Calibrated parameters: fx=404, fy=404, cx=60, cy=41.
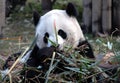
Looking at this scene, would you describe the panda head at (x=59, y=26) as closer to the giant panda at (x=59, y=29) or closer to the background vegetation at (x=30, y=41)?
the giant panda at (x=59, y=29)

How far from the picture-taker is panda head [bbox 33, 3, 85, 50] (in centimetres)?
383

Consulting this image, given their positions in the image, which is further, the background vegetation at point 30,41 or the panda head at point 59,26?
the panda head at point 59,26

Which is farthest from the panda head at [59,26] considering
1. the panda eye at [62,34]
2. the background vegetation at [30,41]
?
the background vegetation at [30,41]

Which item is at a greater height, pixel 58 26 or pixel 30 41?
pixel 58 26

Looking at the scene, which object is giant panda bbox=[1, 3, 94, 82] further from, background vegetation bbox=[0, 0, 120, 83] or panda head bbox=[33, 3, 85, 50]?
background vegetation bbox=[0, 0, 120, 83]

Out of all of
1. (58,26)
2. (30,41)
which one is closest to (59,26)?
(58,26)

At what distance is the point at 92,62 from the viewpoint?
2.44 metres

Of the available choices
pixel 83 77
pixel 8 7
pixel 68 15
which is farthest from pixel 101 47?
pixel 8 7

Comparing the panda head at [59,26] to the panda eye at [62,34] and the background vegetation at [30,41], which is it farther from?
the background vegetation at [30,41]

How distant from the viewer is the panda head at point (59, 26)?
151 inches

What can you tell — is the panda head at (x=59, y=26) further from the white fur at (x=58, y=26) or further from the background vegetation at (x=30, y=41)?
the background vegetation at (x=30, y=41)

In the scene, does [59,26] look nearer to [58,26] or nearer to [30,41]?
[58,26]

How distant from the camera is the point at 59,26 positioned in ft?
12.8

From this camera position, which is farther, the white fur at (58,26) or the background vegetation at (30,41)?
the white fur at (58,26)
